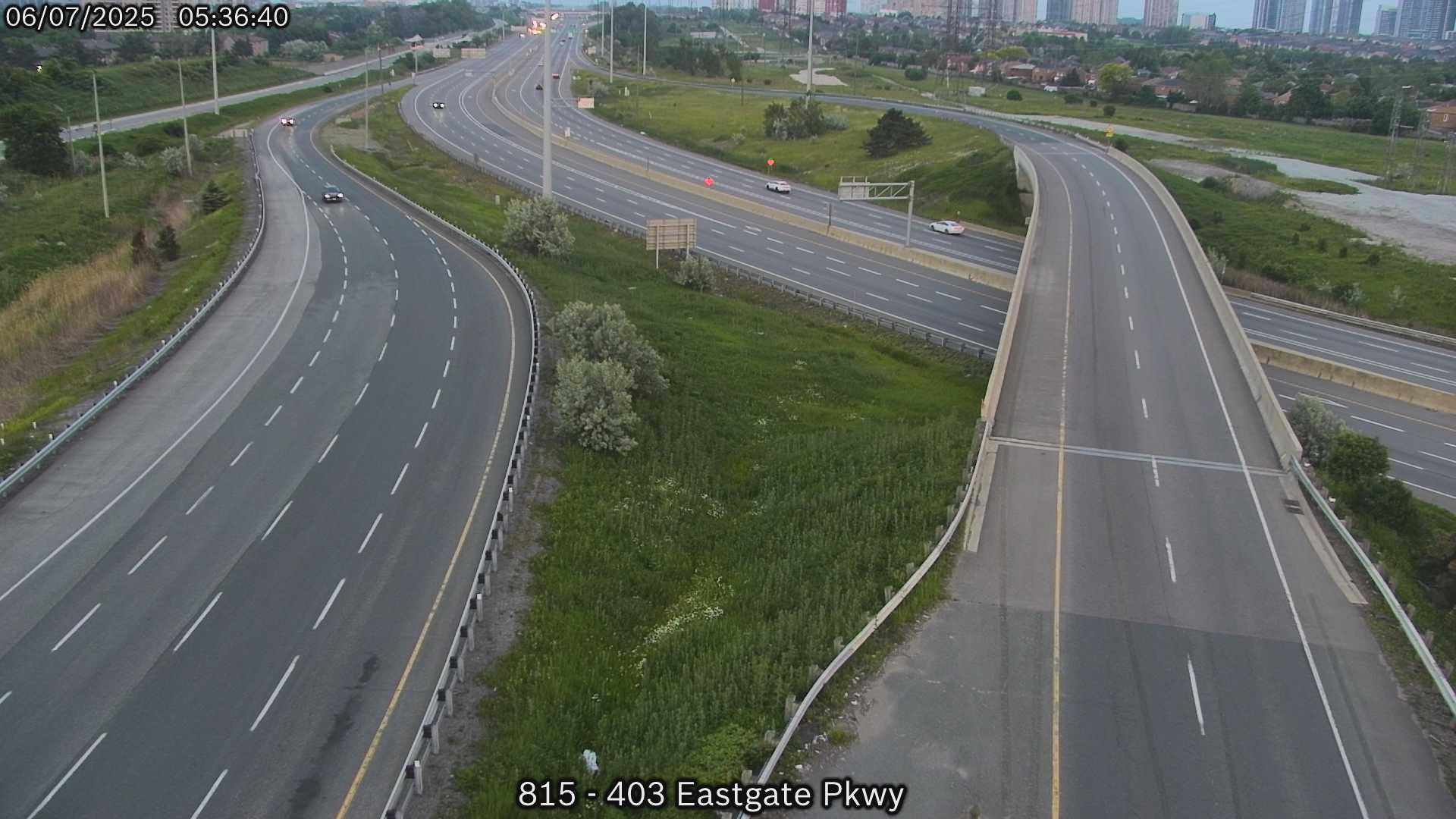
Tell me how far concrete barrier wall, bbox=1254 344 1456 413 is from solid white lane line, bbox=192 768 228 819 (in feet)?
156

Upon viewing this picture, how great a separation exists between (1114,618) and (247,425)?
Answer: 23.2m

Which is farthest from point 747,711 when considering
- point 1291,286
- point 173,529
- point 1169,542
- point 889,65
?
point 889,65

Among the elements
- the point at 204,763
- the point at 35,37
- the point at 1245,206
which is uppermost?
the point at 35,37

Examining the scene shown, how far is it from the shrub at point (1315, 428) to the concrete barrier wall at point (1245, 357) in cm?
147

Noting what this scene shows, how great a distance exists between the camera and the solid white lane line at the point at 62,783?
1567cm

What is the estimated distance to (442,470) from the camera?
2798 centimetres

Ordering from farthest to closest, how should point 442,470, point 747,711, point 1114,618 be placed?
point 442,470 < point 1114,618 < point 747,711

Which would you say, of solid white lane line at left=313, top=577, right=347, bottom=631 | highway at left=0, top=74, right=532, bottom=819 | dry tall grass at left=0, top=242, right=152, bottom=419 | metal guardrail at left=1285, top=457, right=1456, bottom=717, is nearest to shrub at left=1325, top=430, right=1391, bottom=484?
metal guardrail at left=1285, top=457, right=1456, bottom=717

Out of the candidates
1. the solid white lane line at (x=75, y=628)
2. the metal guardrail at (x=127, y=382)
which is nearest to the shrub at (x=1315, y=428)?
the solid white lane line at (x=75, y=628)

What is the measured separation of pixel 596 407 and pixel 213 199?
44.3 metres

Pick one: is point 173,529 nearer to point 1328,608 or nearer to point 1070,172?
point 1328,608

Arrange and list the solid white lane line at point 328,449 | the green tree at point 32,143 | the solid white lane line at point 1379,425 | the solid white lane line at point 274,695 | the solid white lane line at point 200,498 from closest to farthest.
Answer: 1. the solid white lane line at point 274,695
2. the solid white lane line at point 200,498
3. the solid white lane line at point 328,449
4. the solid white lane line at point 1379,425
5. the green tree at point 32,143

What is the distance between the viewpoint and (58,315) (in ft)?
138

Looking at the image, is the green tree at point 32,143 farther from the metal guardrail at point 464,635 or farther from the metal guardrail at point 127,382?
the metal guardrail at point 464,635
